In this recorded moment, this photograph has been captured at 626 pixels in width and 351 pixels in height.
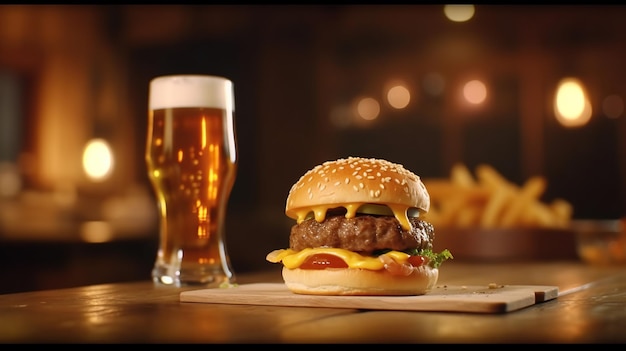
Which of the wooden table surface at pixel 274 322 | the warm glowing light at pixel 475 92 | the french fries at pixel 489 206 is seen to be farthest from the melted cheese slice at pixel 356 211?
the warm glowing light at pixel 475 92

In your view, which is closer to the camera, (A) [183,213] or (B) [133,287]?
(B) [133,287]

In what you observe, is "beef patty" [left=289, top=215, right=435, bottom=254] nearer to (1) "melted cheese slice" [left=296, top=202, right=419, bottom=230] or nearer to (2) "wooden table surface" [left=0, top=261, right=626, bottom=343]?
(1) "melted cheese slice" [left=296, top=202, right=419, bottom=230]

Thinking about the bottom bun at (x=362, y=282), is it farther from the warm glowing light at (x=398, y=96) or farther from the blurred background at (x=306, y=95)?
the warm glowing light at (x=398, y=96)

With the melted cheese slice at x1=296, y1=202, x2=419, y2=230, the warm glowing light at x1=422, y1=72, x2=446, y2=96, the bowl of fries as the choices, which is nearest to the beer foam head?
the melted cheese slice at x1=296, y1=202, x2=419, y2=230

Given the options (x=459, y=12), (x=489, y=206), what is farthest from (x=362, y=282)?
(x=459, y=12)

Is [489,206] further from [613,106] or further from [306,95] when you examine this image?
[306,95]

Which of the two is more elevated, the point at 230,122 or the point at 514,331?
the point at 230,122

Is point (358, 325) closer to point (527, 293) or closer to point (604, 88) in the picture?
point (527, 293)
